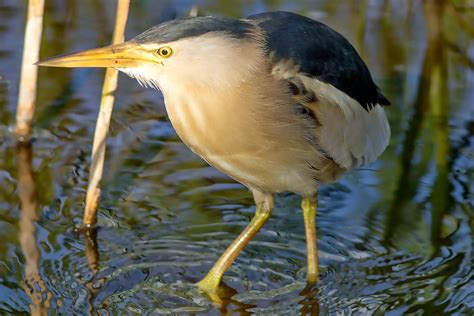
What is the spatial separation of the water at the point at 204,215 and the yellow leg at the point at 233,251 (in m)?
0.05

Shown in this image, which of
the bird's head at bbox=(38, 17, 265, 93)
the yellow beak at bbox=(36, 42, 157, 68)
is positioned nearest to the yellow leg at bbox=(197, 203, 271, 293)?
the bird's head at bbox=(38, 17, 265, 93)

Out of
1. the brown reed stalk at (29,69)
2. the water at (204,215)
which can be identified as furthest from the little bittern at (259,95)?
the brown reed stalk at (29,69)

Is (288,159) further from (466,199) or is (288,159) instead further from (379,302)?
(466,199)

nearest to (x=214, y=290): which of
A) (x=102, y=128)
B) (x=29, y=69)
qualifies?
(x=102, y=128)

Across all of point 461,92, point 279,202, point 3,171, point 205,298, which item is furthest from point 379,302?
point 461,92

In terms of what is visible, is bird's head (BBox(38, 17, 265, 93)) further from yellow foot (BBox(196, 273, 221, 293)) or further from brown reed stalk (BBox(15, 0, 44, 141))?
brown reed stalk (BBox(15, 0, 44, 141))

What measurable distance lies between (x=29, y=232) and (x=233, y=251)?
2.58 feet

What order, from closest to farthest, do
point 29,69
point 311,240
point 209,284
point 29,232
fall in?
point 209,284, point 311,240, point 29,232, point 29,69

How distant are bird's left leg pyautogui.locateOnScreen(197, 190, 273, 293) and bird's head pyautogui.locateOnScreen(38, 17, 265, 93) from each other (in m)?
0.66

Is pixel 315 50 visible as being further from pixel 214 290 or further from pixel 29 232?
pixel 29 232

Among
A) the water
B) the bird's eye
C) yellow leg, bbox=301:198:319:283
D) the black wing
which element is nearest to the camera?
the bird's eye

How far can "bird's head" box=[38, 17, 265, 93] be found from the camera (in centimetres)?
301

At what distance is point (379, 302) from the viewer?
11.4 feet

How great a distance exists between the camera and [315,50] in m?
3.39
